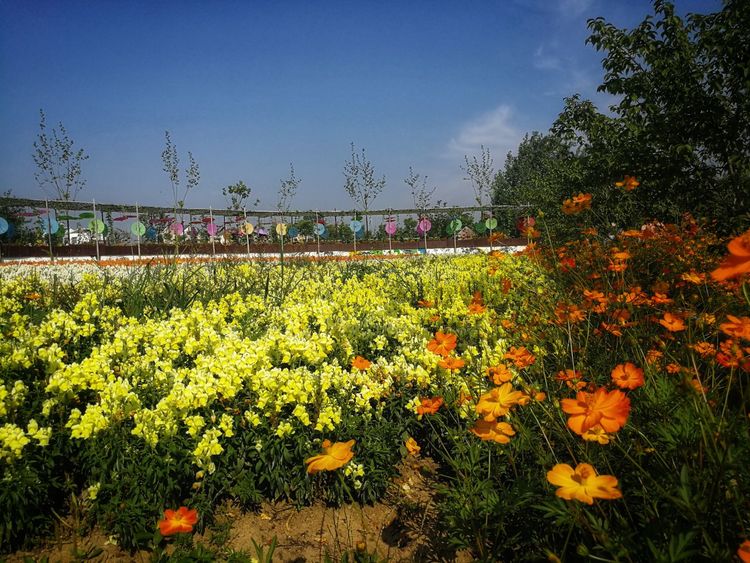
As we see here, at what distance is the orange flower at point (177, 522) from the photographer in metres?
1.30

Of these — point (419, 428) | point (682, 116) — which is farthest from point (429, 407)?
point (682, 116)

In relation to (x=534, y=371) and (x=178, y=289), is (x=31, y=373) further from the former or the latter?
(x=534, y=371)

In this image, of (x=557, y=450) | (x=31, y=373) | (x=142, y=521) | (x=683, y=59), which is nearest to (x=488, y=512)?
(x=557, y=450)

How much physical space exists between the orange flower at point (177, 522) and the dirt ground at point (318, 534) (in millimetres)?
458

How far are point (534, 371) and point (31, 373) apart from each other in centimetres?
279

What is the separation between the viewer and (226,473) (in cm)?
211

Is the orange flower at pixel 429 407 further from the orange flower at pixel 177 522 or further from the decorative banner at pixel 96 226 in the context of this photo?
the decorative banner at pixel 96 226

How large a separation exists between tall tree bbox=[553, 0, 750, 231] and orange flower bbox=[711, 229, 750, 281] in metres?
4.90

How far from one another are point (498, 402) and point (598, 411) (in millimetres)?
292

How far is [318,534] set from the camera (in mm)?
2082

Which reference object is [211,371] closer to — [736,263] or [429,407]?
[429,407]

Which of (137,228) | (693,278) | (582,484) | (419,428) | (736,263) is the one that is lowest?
(419,428)

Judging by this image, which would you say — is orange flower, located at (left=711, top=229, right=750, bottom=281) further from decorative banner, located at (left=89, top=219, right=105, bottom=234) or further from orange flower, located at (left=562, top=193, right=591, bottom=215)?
decorative banner, located at (left=89, top=219, right=105, bottom=234)

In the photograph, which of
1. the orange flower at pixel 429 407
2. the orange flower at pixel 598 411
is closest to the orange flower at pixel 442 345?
the orange flower at pixel 429 407
